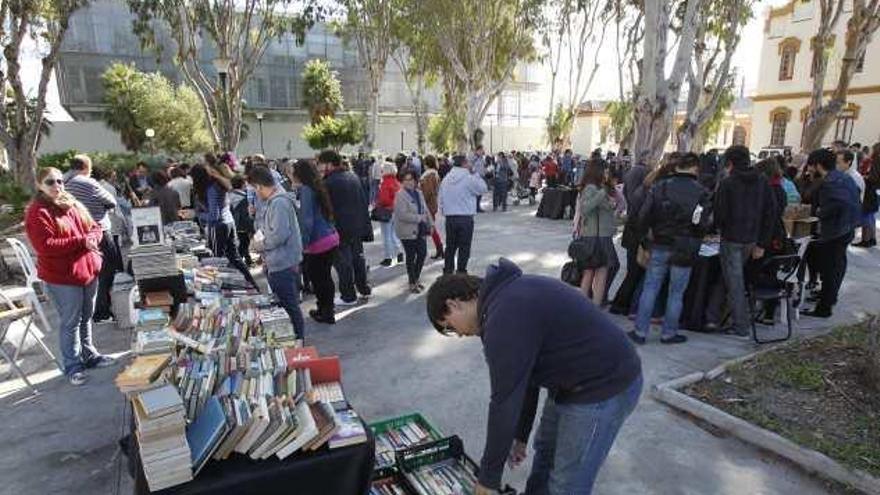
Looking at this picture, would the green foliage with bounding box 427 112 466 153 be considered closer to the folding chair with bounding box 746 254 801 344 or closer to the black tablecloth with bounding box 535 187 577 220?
the black tablecloth with bounding box 535 187 577 220

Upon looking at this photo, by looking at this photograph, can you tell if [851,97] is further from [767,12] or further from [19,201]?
[19,201]

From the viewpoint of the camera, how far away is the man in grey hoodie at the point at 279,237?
4.46m

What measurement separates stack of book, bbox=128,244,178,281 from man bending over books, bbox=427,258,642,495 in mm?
3472

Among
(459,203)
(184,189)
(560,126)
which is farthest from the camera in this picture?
(560,126)

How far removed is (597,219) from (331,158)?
297 cm

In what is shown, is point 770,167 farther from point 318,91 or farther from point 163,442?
point 318,91

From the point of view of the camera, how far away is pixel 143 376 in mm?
2465

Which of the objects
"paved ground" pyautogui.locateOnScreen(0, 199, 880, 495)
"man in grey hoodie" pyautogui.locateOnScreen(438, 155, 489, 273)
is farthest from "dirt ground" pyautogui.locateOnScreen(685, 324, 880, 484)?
"man in grey hoodie" pyautogui.locateOnScreen(438, 155, 489, 273)

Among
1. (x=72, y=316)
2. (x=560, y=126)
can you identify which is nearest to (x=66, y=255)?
(x=72, y=316)

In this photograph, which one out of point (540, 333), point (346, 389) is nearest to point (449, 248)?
point (346, 389)

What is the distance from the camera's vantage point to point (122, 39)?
4344 centimetres

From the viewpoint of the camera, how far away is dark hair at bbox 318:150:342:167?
5.84 m

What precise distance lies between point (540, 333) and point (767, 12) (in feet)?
123

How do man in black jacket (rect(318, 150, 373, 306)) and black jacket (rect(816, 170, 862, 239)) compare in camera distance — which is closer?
black jacket (rect(816, 170, 862, 239))
